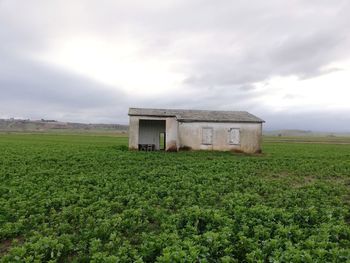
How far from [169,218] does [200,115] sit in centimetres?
2333

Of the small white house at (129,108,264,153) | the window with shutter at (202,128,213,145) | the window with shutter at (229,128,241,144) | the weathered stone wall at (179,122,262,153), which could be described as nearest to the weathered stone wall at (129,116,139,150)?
the small white house at (129,108,264,153)

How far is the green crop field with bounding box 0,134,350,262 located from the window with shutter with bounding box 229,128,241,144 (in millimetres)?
13677

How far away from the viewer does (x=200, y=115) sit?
3169 cm

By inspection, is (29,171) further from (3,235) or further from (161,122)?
(161,122)

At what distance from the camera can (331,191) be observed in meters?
13.4

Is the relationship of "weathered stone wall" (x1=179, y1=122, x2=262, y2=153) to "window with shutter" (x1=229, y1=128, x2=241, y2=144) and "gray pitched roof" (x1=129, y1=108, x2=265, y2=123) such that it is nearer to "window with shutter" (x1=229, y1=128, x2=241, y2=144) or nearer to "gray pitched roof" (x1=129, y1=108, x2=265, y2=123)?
"window with shutter" (x1=229, y1=128, x2=241, y2=144)

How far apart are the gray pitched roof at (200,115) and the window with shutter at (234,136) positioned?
0.98m

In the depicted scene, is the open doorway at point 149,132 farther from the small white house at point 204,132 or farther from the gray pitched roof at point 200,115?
the small white house at point 204,132

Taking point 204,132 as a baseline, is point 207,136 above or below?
below

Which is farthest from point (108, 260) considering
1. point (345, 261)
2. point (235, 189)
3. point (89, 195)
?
point (235, 189)

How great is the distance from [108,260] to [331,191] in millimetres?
10791

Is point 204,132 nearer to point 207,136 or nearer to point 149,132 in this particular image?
point 207,136

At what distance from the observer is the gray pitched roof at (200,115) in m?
30.2

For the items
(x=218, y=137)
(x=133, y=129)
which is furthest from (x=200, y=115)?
(x=133, y=129)
